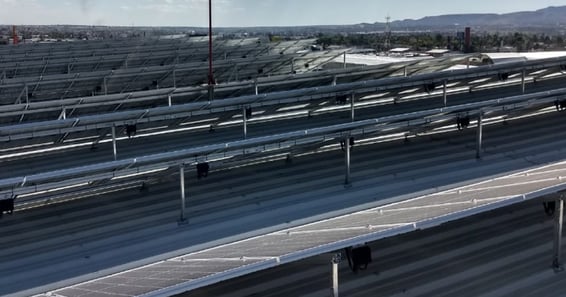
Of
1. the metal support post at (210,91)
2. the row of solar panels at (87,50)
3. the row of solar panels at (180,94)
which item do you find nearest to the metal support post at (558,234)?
the row of solar panels at (180,94)

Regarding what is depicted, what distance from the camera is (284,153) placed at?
39.4 feet

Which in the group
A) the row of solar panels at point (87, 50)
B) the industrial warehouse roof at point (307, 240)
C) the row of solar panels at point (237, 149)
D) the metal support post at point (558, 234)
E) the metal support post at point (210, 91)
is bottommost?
the metal support post at point (558, 234)

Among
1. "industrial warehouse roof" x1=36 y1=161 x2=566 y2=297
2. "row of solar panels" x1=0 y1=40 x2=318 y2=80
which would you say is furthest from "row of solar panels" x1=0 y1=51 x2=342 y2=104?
"industrial warehouse roof" x1=36 y1=161 x2=566 y2=297

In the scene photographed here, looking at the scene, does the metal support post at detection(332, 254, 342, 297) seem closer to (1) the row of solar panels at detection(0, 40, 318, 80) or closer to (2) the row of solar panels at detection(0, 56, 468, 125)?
(2) the row of solar panels at detection(0, 56, 468, 125)

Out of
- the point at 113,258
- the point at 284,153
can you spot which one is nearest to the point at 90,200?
the point at 113,258

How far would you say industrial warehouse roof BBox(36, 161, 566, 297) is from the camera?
219 inches

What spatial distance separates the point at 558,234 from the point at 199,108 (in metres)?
Result: 6.51

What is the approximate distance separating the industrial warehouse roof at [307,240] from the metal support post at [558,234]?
0.22 meters

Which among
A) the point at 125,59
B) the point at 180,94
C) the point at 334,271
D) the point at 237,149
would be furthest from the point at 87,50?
the point at 334,271

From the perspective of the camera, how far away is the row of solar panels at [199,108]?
401 inches

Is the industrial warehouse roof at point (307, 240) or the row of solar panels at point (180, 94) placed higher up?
the row of solar panels at point (180, 94)

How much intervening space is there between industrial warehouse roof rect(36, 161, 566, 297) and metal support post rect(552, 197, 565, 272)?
0.22 metres

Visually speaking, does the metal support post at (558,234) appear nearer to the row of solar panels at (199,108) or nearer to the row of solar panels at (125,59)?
the row of solar panels at (199,108)

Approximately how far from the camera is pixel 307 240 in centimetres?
662
